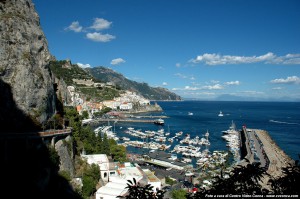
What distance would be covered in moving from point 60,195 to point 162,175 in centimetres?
1949

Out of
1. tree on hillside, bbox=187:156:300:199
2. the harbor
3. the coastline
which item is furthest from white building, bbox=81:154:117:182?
tree on hillside, bbox=187:156:300:199

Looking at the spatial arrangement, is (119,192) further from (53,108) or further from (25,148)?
(53,108)

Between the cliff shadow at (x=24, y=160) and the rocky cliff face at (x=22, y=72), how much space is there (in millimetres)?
86

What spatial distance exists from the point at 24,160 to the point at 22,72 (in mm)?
8157

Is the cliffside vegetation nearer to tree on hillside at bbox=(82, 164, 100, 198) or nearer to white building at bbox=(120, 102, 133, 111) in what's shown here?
white building at bbox=(120, 102, 133, 111)

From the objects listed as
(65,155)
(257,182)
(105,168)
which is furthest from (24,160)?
(257,182)

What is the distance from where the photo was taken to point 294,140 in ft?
230

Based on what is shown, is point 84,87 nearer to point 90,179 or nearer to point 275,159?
point 275,159

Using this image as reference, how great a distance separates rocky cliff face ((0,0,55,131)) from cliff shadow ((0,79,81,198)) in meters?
0.09

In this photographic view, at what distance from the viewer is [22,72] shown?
24438mm

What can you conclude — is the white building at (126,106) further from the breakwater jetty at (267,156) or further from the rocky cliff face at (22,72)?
the rocky cliff face at (22,72)

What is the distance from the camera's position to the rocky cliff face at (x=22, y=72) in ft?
75.2

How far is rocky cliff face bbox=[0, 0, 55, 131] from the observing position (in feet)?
75.2

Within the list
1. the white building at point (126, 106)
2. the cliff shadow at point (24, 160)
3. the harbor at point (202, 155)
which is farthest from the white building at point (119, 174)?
the white building at point (126, 106)
